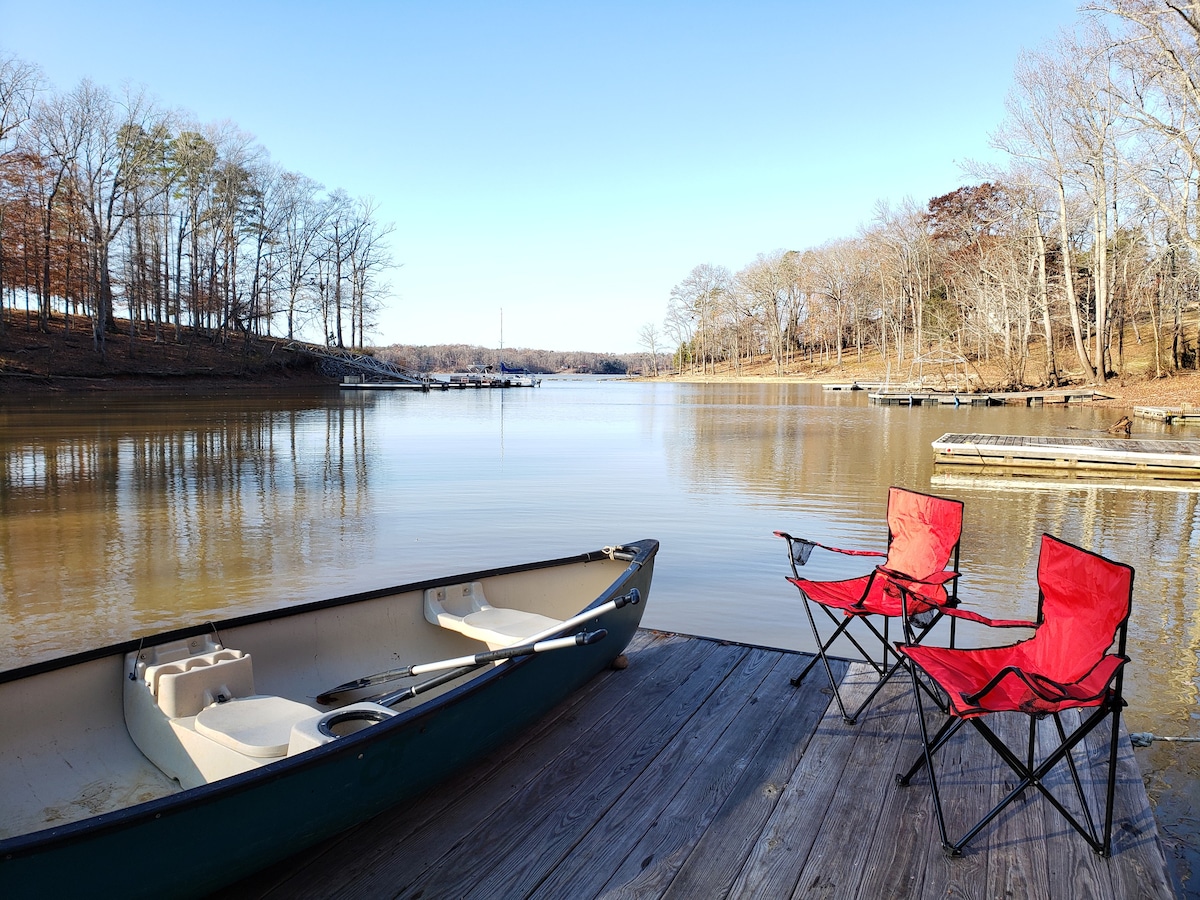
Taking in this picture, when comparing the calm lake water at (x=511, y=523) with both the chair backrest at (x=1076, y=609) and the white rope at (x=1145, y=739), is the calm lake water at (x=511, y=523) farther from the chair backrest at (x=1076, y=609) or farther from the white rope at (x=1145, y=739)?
the chair backrest at (x=1076, y=609)

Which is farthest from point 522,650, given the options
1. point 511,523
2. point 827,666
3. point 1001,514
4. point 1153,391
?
point 1153,391

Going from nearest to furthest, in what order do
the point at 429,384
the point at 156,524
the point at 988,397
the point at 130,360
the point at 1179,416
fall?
the point at 156,524 < the point at 1179,416 < the point at 988,397 < the point at 130,360 < the point at 429,384

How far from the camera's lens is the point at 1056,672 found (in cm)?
287

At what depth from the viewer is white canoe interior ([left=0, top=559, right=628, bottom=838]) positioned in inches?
107

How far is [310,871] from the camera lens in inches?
100

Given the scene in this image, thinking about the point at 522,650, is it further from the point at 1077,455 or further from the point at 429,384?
the point at 429,384

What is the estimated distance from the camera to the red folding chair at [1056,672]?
2.53m

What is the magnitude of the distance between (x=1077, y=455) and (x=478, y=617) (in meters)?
14.6

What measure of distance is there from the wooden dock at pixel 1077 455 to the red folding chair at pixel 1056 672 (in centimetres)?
1385

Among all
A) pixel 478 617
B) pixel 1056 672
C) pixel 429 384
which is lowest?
pixel 478 617

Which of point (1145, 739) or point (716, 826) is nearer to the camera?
point (716, 826)

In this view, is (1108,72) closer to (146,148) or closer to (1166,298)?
(1166,298)

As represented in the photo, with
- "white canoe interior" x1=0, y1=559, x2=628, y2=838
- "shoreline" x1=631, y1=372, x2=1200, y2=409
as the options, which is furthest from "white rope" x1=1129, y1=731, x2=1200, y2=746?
"shoreline" x1=631, y1=372, x2=1200, y2=409

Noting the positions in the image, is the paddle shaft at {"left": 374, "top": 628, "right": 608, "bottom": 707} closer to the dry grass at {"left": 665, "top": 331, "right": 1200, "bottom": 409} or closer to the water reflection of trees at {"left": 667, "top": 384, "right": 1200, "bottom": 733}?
the water reflection of trees at {"left": 667, "top": 384, "right": 1200, "bottom": 733}
